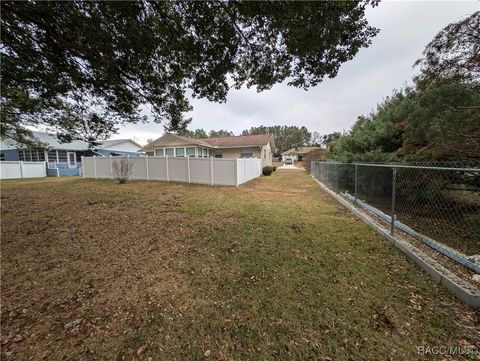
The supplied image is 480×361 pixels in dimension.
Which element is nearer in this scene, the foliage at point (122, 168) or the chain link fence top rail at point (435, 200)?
the chain link fence top rail at point (435, 200)

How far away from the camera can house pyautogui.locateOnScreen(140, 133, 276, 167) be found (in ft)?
58.1

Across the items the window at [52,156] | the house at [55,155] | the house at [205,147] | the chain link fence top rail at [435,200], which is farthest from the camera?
the window at [52,156]

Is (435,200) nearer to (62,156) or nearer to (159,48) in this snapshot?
(159,48)

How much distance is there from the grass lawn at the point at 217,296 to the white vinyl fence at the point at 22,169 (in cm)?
1798

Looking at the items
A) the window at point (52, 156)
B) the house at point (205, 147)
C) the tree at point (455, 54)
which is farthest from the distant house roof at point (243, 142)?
the window at point (52, 156)

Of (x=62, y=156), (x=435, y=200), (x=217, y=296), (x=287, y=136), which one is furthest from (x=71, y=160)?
(x=287, y=136)

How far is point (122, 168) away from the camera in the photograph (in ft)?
43.2

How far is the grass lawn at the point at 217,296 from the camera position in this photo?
6.00ft

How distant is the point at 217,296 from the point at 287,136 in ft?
250

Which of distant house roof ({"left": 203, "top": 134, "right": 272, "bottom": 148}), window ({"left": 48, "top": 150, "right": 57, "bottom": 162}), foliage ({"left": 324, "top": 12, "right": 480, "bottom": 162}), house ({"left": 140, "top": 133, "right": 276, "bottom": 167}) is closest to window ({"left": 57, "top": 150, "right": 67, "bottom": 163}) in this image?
window ({"left": 48, "top": 150, "right": 57, "bottom": 162})

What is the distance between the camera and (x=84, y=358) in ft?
5.64

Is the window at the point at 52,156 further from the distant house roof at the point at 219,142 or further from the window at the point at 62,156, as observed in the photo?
the distant house roof at the point at 219,142

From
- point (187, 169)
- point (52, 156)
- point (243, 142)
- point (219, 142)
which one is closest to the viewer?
point (187, 169)

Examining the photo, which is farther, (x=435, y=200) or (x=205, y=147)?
(x=205, y=147)
